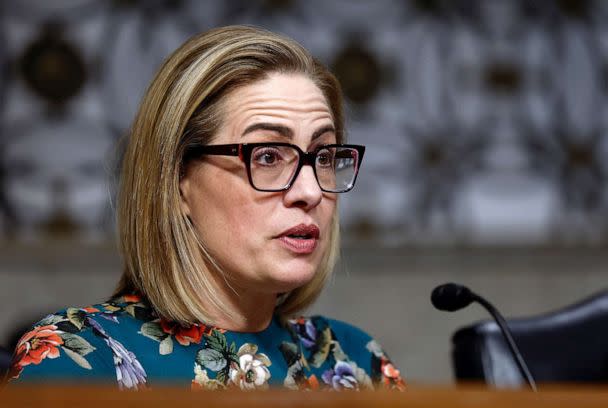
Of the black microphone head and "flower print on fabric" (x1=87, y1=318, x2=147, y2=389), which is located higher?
the black microphone head

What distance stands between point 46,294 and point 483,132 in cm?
175

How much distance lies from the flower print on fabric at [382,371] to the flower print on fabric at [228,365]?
0.32m

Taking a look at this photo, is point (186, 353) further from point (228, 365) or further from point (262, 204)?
point (262, 204)

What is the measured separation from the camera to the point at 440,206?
393cm

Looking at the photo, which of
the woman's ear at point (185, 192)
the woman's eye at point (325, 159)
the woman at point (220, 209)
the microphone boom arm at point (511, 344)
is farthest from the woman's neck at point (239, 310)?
the microphone boom arm at point (511, 344)

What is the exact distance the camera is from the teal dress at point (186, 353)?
1.57 m

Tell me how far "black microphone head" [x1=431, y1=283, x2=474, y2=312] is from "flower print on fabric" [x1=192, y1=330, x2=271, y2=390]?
12.6 inches

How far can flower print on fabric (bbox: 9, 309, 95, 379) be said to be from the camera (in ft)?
Answer: 5.04

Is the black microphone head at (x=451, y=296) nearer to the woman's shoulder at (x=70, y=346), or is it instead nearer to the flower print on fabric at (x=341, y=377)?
the flower print on fabric at (x=341, y=377)

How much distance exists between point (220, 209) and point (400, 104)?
2.30 m

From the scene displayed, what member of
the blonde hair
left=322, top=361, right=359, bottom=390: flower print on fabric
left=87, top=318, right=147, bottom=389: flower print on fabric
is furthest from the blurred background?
left=87, top=318, right=147, bottom=389: flower print on fabric

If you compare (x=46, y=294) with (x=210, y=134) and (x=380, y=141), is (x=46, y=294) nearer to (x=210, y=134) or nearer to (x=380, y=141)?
(x=380, y=141)

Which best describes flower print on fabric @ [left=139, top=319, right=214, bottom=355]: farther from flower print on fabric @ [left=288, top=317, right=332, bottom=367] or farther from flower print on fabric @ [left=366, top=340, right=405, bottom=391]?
flower print on fabric @ [left=366, top=340, right=405, bottom=391]

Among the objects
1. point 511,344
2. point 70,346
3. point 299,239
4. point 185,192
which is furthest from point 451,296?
point 70,346
